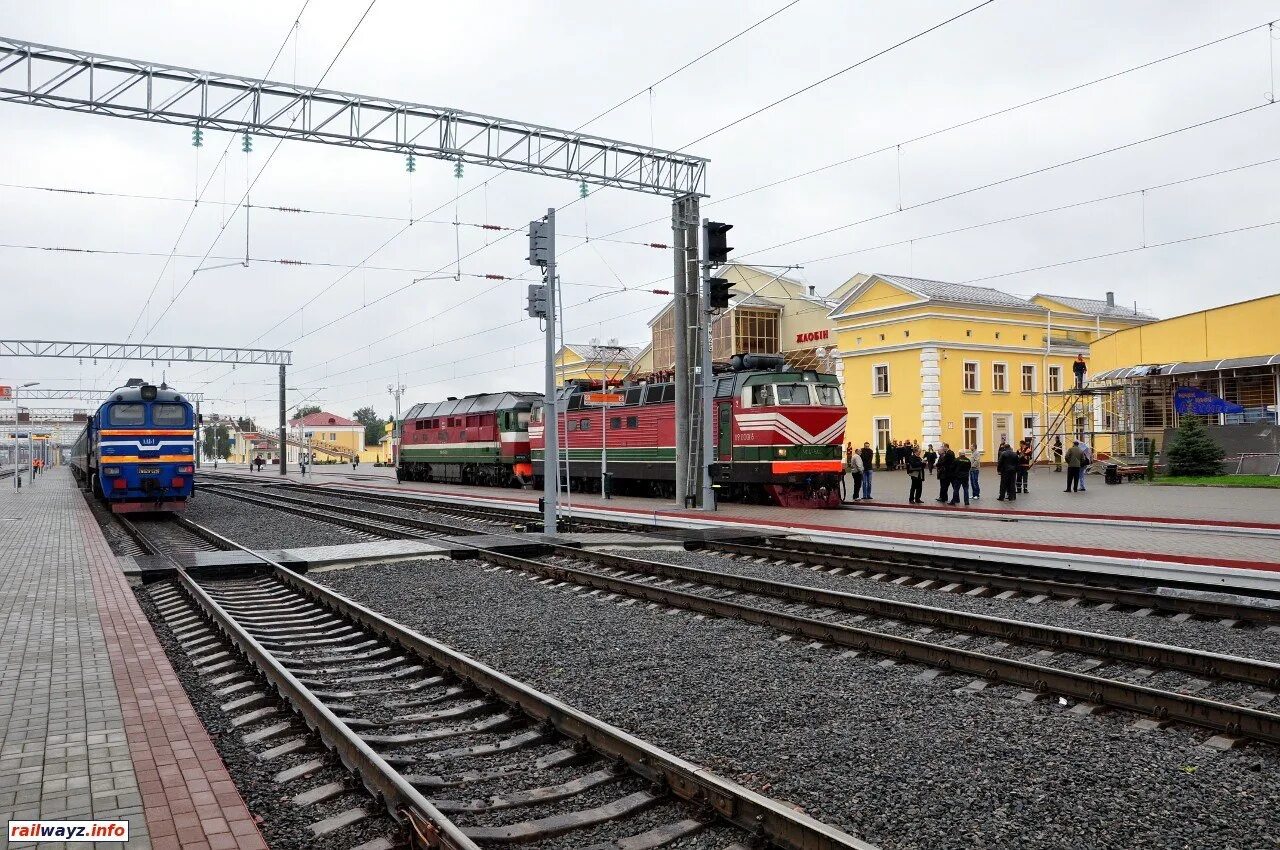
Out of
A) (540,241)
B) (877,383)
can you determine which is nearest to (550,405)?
(540,241)

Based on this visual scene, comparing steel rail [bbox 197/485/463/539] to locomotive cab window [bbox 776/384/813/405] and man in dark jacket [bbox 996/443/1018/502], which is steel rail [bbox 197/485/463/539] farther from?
man in dark jacket [bbox 996/443/1018/502]

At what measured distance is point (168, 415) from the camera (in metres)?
23.5

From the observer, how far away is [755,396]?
2391 centimetres

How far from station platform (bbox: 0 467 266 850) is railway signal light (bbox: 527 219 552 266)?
29.4ft

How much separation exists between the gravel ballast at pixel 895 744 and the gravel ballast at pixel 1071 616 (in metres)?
0.43

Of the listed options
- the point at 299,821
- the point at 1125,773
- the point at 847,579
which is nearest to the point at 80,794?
the point at 299,821

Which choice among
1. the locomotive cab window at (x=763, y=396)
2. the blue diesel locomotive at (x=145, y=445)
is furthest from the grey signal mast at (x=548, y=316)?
the blue diesel locomotive at (x=145, y=445)

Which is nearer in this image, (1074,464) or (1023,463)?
(1023,463)

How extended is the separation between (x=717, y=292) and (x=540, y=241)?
5.75 meters

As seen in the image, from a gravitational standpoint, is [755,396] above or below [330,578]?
above

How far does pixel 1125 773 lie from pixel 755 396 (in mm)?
19026

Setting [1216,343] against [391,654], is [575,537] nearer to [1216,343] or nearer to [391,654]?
[391,654]

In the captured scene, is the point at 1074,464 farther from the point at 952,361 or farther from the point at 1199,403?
the point at 952,361

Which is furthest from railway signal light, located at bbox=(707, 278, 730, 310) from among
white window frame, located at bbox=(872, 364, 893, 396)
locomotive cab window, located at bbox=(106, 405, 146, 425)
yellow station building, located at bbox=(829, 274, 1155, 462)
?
white window frame, located at bbox=(872, 364, 893, 396)
